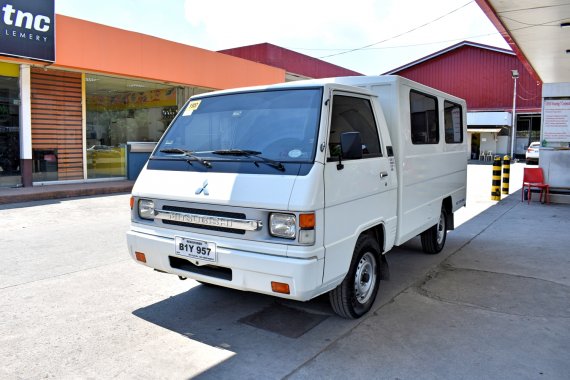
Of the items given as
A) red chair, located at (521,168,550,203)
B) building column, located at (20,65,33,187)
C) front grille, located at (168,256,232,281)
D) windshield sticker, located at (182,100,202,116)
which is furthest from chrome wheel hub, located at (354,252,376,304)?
building column, located at (20,65,33,187)

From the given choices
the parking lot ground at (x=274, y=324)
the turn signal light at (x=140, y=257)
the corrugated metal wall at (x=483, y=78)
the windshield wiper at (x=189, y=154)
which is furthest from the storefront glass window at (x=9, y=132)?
the corrugated metal wall at (x=483, y=78)

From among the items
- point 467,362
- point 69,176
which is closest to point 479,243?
point 467,362

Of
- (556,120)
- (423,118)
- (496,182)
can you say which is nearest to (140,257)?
(423,118)

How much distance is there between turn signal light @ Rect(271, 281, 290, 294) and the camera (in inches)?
134

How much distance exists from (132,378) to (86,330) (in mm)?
988

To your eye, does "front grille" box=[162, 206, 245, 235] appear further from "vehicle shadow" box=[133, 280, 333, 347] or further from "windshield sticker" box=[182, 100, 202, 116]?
"windshield sticker" box=[182, 100, 202, 116]

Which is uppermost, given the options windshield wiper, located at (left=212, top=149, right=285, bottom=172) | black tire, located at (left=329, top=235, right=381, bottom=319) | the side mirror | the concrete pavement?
the side mirror

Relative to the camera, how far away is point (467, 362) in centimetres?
351

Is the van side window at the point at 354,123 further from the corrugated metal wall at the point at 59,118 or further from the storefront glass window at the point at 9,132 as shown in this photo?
the corrugated metal wall at the point at 59,118

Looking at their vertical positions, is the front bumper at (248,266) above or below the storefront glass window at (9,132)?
below

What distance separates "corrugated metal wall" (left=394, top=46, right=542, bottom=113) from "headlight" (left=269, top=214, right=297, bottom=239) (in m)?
39.0

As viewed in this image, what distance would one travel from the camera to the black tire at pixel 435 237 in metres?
6.55

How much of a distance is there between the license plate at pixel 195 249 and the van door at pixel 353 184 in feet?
2.99

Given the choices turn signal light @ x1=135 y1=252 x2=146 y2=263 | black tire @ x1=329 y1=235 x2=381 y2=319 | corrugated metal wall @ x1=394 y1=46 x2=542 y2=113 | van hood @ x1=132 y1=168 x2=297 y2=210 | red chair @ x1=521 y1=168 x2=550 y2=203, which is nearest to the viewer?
van hood @ x1=132 y1=168 x2=297 y2=210
